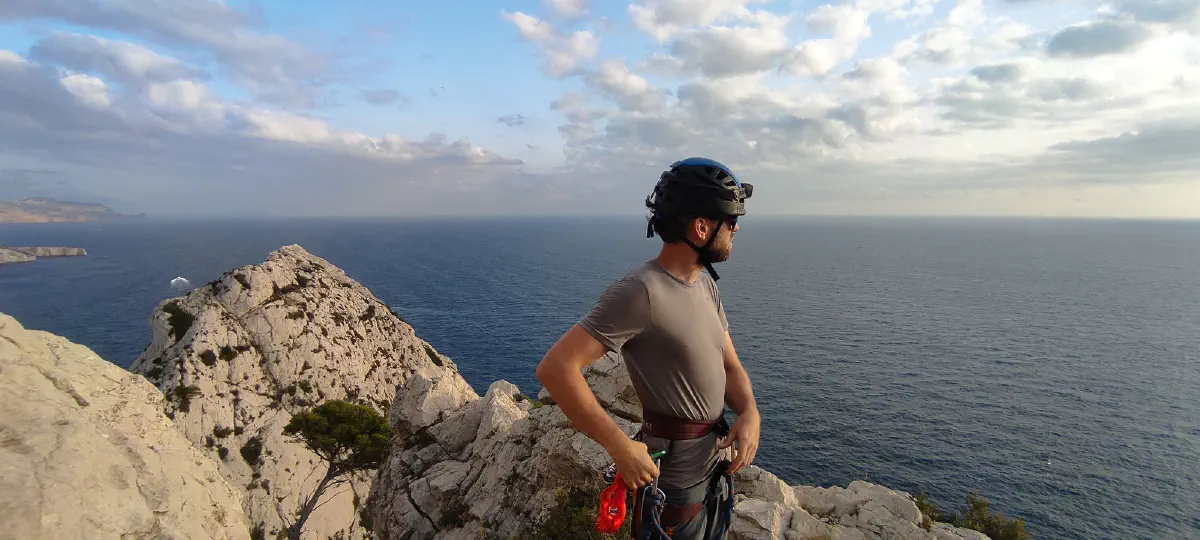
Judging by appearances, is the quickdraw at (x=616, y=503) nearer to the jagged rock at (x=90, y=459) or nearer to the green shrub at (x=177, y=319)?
the jagged rock at (x=90, y=459)

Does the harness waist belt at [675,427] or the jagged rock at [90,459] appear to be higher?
the harness waist belt at [675,427]

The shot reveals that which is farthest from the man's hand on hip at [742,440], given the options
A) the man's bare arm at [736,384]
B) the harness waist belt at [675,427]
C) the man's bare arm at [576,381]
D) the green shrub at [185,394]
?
the green shrub at [185,394]

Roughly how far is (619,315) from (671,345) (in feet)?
1.99

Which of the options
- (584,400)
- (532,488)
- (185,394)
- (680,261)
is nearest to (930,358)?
(532,488)

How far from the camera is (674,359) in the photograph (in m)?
3.91

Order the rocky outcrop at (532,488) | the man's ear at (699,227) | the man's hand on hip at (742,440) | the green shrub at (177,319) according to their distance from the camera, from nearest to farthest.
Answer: the man's ear at (699,227), the man's hand on hip at (742,440), the rocky outcrop at (532,488), the green shrub at (177,319)

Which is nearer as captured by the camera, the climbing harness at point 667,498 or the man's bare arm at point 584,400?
the man's bare arm at point 584,400

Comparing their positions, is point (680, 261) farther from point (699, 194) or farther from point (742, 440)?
point (742, 440)

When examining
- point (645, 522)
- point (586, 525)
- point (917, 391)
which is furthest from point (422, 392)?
point (917, 391)

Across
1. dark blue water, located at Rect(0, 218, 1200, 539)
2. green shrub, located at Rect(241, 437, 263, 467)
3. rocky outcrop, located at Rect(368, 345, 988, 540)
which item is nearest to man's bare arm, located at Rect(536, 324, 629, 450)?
rocky outcrop, located at Rect(368, 345, 988, 540)

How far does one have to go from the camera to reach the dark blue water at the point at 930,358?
48.1 m

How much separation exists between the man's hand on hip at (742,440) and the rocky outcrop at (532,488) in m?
8.17

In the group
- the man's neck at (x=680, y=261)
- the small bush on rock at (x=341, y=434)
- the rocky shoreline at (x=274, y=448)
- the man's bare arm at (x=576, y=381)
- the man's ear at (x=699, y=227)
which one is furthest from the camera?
the small bush on rock at (x=341, y=434)

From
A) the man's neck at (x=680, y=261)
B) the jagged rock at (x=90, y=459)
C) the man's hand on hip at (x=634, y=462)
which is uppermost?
the man's neck at (x=680, y=261)
